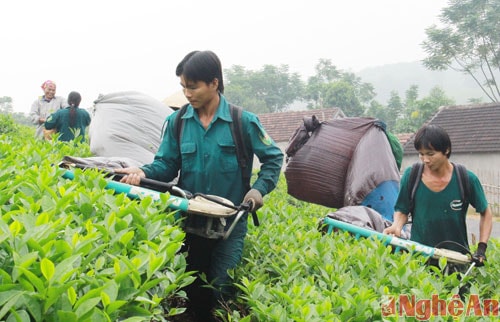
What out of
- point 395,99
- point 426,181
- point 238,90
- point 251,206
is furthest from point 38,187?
point 238,90

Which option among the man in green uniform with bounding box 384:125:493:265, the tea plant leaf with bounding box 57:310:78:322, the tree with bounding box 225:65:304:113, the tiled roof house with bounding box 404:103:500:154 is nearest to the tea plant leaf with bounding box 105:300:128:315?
the tea plant leaf with bounding box 57:310:78:322

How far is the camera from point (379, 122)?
229 inches

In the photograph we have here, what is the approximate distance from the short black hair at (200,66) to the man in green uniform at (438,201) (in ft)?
4.39

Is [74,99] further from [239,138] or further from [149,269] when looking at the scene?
[149,269]

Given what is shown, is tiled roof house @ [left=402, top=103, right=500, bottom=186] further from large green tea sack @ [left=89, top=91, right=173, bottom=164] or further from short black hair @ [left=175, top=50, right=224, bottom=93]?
short black hair @ [left=175, top=50, right=224, bottom=93]

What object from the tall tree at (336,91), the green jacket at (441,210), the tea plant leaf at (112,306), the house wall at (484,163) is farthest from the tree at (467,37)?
the tea plant leaf at (112,306)

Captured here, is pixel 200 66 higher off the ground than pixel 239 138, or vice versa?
pixel 200 66

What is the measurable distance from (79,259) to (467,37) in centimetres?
3462

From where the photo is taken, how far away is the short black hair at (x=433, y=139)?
3510 mm

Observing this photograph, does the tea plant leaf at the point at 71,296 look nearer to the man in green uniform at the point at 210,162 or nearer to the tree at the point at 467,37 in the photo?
the man in green uniform at the point at 210,162

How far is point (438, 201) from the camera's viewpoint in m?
3.69

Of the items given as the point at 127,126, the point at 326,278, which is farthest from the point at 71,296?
the point at 127,126

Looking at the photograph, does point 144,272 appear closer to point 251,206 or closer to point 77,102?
point 251,206

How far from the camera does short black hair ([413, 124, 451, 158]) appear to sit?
351 cm
